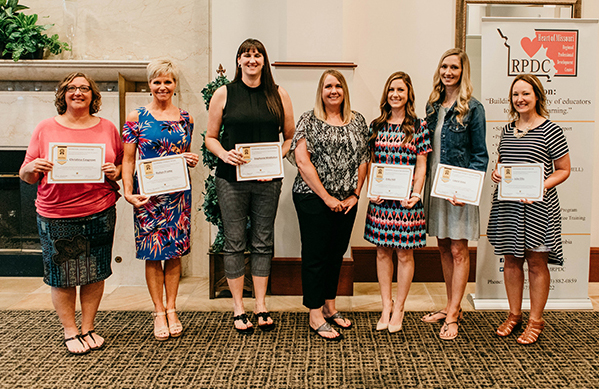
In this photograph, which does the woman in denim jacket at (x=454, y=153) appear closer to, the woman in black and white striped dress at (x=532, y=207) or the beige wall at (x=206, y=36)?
the woman in black and white striped dress at (x=532, y=207)

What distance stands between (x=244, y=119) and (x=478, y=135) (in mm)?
1338

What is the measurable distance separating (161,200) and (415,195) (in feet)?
4.72

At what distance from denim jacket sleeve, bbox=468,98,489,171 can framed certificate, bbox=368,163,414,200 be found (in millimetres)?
392

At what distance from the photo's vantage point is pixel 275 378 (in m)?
2.11

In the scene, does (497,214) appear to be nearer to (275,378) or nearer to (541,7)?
(275,378)

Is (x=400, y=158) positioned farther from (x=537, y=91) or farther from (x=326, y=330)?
(x=326, y=330)

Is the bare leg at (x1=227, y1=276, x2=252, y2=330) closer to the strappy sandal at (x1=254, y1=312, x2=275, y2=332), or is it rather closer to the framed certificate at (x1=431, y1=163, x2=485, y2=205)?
the strappy sandal at (x1=254, y1=312, x2=275, y2=332)

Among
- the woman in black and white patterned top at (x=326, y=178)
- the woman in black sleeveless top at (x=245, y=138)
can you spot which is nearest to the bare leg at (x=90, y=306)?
the woman in black sleeveless top at (x=245, y=138)

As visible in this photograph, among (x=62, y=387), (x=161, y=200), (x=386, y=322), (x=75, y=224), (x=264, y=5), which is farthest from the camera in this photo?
(x=264, y=5)

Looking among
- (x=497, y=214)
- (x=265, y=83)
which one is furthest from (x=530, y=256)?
(x=265, y=83)

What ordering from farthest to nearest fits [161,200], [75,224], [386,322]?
1. [386,322]
2. [161,200]
3. [75,224]

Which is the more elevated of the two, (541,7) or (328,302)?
(541,7)

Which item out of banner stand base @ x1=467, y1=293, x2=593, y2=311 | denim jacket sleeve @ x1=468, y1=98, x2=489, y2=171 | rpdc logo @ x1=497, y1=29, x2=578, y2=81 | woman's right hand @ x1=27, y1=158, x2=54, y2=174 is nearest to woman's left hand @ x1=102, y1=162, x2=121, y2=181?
woman's right hand @ x1=27, y1=158, x2=54, y2=174

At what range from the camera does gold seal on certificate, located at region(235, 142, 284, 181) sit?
96.6 inches
